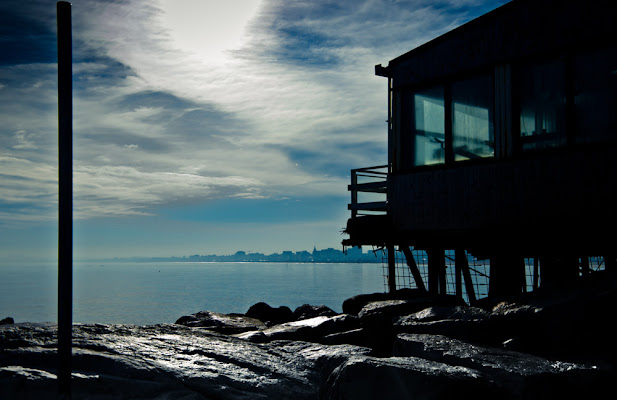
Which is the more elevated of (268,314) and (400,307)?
(400,307)

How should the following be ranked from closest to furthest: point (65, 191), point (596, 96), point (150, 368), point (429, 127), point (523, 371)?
1. point (65, 191)
2. point (523, 371)
3. point (150, 368)
4. point (596, 96)
5. point (429, 127)

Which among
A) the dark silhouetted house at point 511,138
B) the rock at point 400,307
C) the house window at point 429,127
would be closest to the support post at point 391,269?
the dark silhouetted house at point 511,138

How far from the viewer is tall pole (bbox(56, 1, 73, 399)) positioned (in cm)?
431

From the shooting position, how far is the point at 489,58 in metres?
11.5

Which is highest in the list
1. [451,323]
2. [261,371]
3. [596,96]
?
[596,96]

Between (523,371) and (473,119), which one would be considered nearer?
(523,371)

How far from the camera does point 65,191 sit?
4359 millimetres

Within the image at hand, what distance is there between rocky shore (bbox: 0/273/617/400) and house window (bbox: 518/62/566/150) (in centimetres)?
367

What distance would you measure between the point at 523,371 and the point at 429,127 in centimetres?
805

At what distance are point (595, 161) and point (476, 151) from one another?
245cm

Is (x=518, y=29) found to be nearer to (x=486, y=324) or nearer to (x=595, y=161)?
(x=595, y=161)

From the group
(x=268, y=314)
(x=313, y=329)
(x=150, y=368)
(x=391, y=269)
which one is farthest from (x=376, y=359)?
(x=268, y=314)

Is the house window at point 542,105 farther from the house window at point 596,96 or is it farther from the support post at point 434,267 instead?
the support post at point 434,267

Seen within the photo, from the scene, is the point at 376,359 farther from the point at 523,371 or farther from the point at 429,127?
the point at 429,127
